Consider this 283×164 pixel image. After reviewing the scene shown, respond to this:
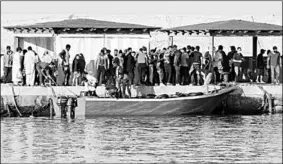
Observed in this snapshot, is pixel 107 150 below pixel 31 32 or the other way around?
below

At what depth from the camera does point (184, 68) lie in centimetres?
4097

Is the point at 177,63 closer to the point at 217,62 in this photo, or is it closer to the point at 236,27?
the point at 217,62

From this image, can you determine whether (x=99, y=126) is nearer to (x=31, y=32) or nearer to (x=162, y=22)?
(x=31, y=32)

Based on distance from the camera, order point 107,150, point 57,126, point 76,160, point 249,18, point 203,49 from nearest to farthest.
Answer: point 76,160 → point 107,150 → point 57,126 → point 203,49 → point 249,18

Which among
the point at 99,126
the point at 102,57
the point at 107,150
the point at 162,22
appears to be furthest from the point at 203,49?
the point at 107,150

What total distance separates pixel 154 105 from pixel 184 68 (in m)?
2.34

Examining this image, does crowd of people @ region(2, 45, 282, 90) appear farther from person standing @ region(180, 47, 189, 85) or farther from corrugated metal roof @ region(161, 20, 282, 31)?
corrugated metal roof @ region(161, 20, 282, 31)

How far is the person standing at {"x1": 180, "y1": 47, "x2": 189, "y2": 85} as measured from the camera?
40906 millimetres

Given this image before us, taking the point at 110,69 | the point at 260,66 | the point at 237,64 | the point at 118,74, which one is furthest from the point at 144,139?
the point at 260,66

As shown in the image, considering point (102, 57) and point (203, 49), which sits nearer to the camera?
point (102, 57)

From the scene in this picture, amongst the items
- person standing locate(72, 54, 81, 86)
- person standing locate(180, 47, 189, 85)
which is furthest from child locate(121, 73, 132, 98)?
person standing locate(180, 47, 189, 85)

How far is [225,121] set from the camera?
38.8 meters

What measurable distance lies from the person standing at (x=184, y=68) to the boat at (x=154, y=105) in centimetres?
184

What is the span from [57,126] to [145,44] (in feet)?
22.8
